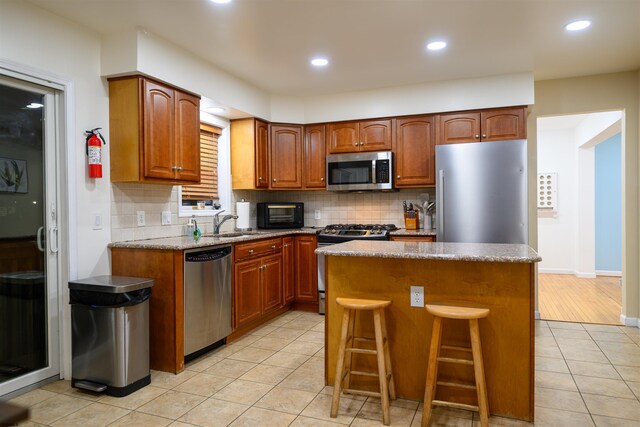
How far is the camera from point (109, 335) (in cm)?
260

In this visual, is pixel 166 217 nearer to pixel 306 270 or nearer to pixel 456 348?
pixel 306 270

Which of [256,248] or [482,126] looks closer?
[256,248]

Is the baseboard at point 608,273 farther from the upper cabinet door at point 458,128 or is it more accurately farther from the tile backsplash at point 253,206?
the upper cabinet door at point 458,128

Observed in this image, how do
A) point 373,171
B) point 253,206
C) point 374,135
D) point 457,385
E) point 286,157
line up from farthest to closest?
point 253,206, point 286,157, point 374,135, point 373,171, point 457,385

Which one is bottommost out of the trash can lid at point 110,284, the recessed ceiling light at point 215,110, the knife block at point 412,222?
the trash can lid at point 110,284

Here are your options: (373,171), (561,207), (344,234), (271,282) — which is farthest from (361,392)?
(561,207)

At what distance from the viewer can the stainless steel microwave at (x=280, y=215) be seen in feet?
16.0

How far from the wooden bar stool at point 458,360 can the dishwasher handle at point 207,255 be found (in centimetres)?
175

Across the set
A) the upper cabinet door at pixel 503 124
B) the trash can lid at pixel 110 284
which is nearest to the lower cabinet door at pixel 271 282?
the trash can lid at pixel 110 284

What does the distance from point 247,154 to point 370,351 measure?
2.97 metres

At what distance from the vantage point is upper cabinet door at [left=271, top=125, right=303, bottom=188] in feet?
16.1

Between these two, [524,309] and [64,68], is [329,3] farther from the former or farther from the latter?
[524,309]

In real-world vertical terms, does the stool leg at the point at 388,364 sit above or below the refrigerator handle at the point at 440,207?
below

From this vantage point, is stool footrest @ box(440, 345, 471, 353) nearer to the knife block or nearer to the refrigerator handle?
the refrigerator handle
